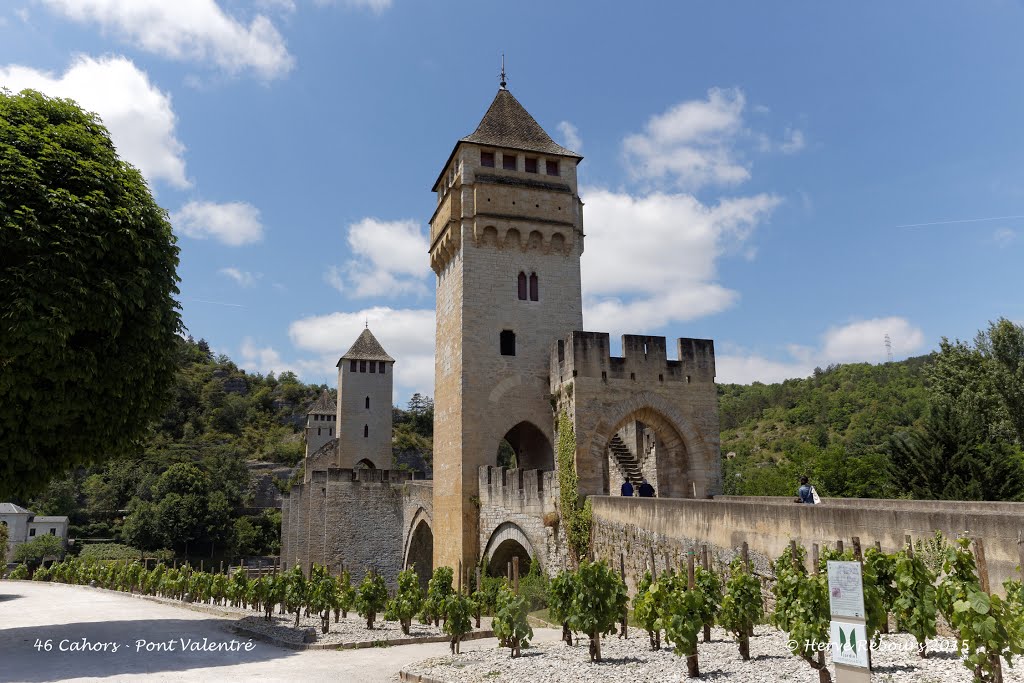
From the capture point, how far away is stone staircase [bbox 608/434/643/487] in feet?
67.2

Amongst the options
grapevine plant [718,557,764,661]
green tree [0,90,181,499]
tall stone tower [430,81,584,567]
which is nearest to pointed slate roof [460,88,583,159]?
tall stone tower [430,81,584,567]

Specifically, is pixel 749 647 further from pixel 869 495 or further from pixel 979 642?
pixel 869 495

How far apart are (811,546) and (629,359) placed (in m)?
8.61

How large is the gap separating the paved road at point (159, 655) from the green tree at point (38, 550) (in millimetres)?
31804

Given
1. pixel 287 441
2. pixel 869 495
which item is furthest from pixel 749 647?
pixel 287 441

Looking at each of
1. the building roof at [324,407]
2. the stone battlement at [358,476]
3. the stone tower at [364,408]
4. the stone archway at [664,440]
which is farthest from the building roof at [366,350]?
the stone archway at [664,440]

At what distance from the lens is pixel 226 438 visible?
81250mm

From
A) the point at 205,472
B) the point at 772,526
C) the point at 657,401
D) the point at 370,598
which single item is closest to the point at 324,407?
the point at 205,472

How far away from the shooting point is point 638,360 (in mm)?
17812

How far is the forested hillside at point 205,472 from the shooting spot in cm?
5531

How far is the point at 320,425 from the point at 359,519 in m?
26.5

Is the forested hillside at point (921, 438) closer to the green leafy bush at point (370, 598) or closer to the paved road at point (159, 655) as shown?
the paved road at point (159, 655)

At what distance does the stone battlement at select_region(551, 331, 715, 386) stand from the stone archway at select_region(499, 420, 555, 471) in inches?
166

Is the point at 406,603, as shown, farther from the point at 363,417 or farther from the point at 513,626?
the point at 363,417
